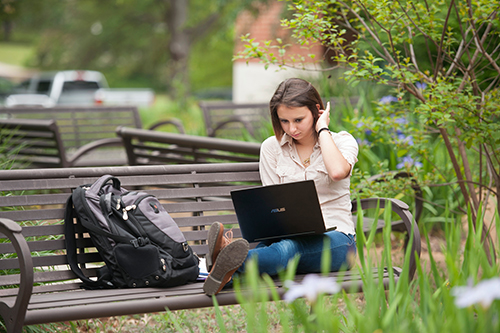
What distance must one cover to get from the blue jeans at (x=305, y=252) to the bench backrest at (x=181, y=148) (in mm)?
952

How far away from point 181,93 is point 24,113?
6844mm

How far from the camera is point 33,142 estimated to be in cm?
491

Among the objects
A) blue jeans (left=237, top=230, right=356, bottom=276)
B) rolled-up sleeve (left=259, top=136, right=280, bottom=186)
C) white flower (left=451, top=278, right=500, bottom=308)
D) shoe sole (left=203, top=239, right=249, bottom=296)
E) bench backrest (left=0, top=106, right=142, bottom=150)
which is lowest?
blue jeans (left=237, top=230, right=356, bottom=276)

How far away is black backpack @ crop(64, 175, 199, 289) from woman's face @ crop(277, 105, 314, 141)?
772 millimetres

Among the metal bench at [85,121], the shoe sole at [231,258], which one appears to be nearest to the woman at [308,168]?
the shoe sole at [231,258]

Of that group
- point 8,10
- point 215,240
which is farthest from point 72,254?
point 8,10

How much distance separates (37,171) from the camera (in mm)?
2592

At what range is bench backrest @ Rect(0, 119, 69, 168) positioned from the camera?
4727 mm

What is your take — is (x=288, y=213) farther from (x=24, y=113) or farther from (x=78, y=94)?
(x=78, y=94)

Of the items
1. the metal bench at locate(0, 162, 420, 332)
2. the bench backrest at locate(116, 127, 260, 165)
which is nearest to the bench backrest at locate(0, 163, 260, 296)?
the metal bench at locate(0, 162, 420, 332)

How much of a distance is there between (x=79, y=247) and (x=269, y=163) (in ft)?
3.42

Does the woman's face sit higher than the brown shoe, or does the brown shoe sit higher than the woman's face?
the woman's face

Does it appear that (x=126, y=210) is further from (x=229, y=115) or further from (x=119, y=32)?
(x=119, y=32)

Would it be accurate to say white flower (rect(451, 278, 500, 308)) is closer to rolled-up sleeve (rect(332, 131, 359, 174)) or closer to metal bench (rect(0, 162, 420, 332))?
metal bench (rect(0, 162, 420, 332))
